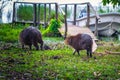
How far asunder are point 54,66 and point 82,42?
2430 millimetres

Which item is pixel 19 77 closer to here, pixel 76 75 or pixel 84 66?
pixel 76 75

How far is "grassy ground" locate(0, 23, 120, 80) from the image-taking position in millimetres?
8656

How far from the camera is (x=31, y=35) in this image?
43.2ft

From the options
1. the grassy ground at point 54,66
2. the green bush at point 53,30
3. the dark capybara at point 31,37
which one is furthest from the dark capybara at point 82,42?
the green bush at point 53,30

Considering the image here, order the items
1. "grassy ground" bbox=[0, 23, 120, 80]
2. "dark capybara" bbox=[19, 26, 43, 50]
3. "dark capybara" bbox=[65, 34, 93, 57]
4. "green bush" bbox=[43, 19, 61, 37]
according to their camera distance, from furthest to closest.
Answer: "green bush" bbox=[43, 19, 61, 37]
"dark capybara" bbox=[19, 26, 43, 50]
"dark capybara" bbox=[65, 34, 93, 57]
"grassy ground" bbox=[0, 23, 120, 80]

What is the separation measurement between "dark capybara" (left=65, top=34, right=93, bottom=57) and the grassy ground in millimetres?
286

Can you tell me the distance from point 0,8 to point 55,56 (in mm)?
18193

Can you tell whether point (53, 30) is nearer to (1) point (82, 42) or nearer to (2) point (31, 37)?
(2) point (31, 37)

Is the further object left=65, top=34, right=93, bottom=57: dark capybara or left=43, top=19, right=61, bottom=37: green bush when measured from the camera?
left=43, top=19, right=61, bottom=37: green bush

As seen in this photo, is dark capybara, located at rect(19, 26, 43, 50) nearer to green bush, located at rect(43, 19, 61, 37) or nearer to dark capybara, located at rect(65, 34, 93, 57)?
dark capybara, located at rect(65, 34, 93, 57)

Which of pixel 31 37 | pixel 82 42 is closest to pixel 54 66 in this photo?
pixel 82 42

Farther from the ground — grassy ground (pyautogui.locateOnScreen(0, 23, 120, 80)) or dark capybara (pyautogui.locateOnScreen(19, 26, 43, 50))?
dark capybara (pyautogui.locateOnScreen(19, 26, 43, 50))

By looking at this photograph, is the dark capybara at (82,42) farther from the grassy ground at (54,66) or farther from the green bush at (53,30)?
the green bush at (53,30)

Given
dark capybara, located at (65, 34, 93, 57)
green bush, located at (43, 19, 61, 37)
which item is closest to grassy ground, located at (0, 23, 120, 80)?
dark capybara, located at (65, 34, 93, 57)
